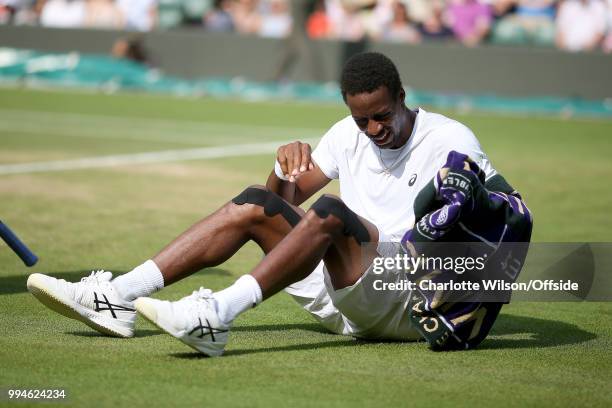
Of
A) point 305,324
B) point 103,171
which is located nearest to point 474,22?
point 103,171

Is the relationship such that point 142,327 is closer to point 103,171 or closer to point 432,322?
point 432,322

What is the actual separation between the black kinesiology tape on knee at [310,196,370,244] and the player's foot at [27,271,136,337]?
1126 millimetres

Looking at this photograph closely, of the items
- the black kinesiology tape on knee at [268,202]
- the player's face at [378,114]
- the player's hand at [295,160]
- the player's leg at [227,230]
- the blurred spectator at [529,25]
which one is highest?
the player's face at [378,114]

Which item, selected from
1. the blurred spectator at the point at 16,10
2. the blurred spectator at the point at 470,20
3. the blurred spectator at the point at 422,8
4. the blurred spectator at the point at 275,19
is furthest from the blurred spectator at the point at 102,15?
the blurred spectator at the point at 470,20

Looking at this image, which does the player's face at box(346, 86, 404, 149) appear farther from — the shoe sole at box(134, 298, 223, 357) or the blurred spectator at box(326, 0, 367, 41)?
Answer: the blurred spectator at box(326, 0, 367, 41)

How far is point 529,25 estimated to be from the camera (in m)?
23.7

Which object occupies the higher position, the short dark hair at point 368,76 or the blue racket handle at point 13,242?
the short dark hair at point 368,76

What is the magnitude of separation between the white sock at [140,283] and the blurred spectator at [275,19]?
2191 centimetres

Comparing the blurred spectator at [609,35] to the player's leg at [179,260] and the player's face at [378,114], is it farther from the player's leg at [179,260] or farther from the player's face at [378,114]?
the player's leg at [179,260]

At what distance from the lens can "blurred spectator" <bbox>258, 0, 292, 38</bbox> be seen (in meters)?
27.3

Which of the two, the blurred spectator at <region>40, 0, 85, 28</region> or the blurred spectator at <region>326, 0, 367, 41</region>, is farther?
the blurred spectator at <region>40, 0, 85, 28</region>

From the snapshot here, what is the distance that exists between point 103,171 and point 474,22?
497 inches

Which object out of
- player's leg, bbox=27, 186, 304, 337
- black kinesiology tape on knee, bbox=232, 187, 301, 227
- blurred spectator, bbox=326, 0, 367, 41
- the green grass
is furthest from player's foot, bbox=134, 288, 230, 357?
blurred spectator, bbox=326, 0, 367, 41

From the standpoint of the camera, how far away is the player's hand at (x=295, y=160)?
19.2 ft
